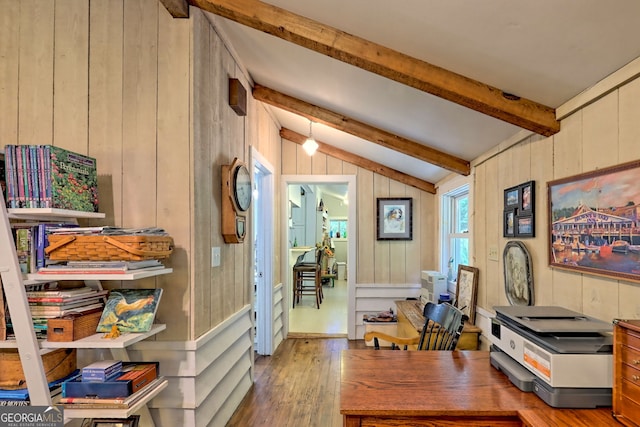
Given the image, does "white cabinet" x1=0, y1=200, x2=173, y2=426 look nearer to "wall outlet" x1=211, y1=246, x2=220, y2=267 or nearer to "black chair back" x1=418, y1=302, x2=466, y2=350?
"wall outlet" x1=211, y1=246, x2=220, y2=267

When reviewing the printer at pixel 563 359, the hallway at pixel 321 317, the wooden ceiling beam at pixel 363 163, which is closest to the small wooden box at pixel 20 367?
the printer at pixel 563 359

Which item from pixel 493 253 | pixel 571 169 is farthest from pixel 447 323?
pixel 571 169

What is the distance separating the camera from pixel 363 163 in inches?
171

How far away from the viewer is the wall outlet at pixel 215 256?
2125 millimetres

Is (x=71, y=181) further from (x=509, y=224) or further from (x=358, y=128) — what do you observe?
(x=509, y=224)

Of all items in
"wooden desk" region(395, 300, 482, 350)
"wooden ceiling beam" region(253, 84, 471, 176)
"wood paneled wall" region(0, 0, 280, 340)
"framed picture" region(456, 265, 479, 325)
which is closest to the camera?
"wood paneled wall" region(0, 0, 280, 340)

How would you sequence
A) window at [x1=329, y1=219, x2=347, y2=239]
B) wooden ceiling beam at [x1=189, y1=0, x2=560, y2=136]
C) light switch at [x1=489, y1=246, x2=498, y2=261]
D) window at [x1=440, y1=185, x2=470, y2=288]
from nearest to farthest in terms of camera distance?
wooden ceiling beam at [x1=189, y1=0, x2=560, y2=136] → light switch at [x1=489, y1=246, x2=498, y2=261] → window at [x1=440, y1=185, x2=470, y2=288] → window at [x1=329, y1=219, x2=347, y2=239]

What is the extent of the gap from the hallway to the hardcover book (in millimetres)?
3079

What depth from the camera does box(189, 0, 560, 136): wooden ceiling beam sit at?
170 cm

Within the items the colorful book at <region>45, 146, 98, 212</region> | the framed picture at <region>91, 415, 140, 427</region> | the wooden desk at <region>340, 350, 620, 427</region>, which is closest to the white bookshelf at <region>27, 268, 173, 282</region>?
the colorful book at <region>45, 146, 98, 212</region>

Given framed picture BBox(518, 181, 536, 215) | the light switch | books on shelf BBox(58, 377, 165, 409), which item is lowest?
books on shelf BBox(58, 377, 165, 409)

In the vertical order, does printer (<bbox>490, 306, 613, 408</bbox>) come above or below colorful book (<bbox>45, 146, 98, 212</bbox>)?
below

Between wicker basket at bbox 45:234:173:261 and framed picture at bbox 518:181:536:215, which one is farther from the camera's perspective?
framed picture at bbox 518:181:536:215

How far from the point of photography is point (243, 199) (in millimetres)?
2605
